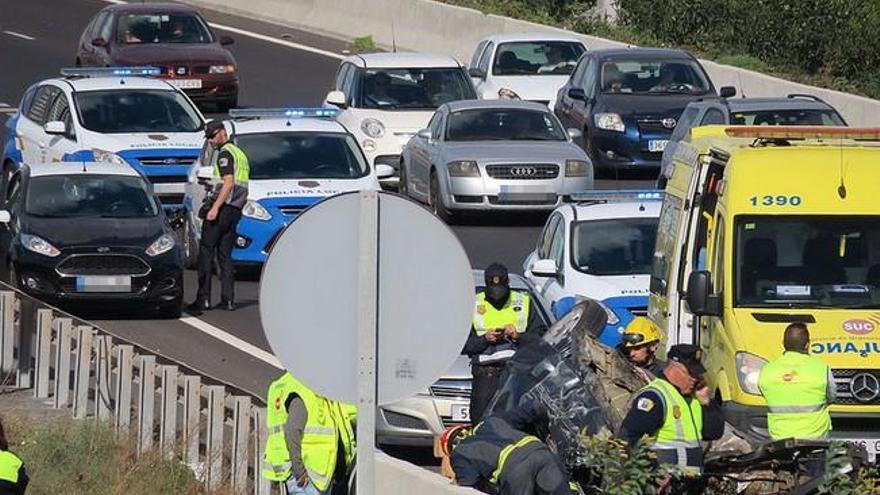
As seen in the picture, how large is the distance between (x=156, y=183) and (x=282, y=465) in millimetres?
15942

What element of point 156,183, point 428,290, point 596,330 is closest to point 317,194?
point 156,183

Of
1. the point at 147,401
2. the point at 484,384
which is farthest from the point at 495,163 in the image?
the point at 484,384

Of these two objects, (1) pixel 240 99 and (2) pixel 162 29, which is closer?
(2) pixel 162 29

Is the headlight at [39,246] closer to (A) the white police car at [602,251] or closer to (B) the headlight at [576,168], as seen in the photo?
(A) the white police car at [602,251]

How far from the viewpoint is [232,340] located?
20.3 metres

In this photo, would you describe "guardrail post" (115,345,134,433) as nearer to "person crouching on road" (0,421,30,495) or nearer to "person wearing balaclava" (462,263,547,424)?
"person wearing balaclava" (462,263,547,424)

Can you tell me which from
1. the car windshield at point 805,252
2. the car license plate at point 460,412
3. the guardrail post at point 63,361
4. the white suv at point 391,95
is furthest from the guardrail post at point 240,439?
the white suv at point 391,95

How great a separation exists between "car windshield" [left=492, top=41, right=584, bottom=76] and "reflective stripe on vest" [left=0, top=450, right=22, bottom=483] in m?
24.5

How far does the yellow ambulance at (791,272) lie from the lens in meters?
13.7

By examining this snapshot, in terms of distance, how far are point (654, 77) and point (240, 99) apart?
10.3 m

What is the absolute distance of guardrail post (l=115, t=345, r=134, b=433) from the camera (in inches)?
616

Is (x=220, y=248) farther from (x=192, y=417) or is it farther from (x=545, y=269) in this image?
(x=192, y=417)

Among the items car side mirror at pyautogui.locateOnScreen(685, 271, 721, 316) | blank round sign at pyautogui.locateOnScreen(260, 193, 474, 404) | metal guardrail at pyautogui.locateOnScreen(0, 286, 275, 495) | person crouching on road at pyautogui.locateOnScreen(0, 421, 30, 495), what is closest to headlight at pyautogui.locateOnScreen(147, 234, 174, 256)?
metal guardrail at pyautogui.locateOnScreen(0, 286, 275, 495)

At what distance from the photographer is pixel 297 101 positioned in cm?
3803
